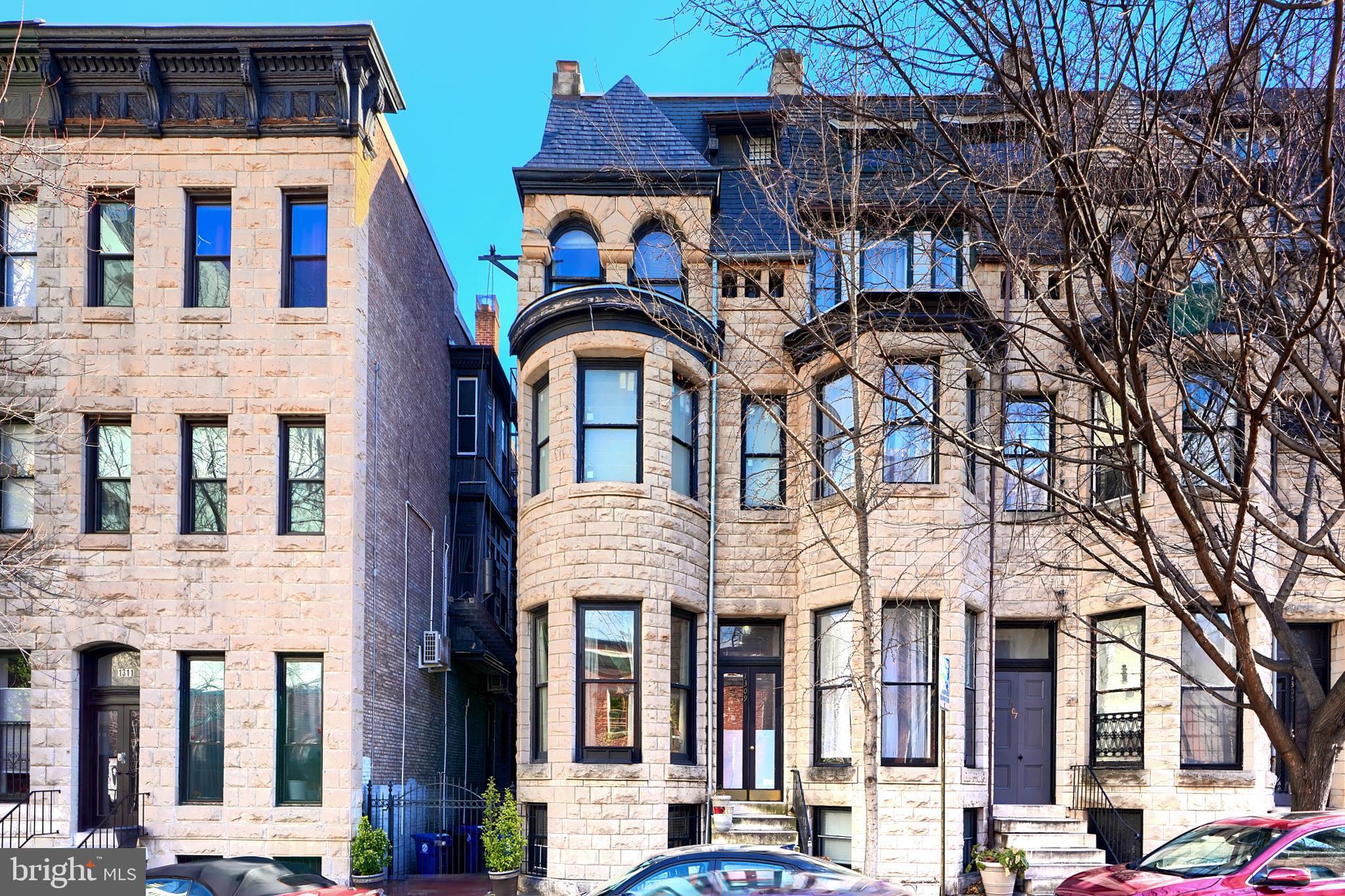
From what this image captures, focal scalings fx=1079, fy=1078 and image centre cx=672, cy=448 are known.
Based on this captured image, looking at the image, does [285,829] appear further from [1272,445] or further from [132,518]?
[1272,445]

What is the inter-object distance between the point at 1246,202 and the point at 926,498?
322 inches

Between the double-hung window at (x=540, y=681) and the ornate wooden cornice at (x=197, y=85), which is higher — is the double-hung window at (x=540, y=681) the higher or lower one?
the lower one

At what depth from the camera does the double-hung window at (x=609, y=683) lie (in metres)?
16.3

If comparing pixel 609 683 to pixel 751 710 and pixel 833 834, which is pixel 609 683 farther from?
pixel 833 834

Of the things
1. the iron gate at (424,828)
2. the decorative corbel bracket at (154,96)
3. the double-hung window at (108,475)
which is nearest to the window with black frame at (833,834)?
the iron gate at (424,828)

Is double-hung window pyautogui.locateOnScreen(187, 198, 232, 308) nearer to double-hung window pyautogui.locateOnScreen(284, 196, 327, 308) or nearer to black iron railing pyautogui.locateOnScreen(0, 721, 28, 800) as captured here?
double-hung window pyautogui.locateOnScreen(284, 196, 327, 308)

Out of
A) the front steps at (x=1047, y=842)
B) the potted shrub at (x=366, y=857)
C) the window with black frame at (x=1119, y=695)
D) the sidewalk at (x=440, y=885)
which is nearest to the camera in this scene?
the potted shrub at (x=366, y=857)

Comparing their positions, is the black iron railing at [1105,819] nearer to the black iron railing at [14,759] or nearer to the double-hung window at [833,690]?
the double-hung window at [833,690]

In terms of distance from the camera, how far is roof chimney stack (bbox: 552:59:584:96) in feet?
68.9

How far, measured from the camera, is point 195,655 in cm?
1627

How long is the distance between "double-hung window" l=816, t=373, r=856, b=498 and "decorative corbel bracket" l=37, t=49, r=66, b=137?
12.7 metres

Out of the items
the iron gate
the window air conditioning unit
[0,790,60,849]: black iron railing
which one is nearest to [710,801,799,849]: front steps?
the iron gate

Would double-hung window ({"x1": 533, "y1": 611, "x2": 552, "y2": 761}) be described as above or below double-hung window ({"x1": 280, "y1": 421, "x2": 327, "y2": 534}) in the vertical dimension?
below

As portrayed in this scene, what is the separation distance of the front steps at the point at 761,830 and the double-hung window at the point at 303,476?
779cm
